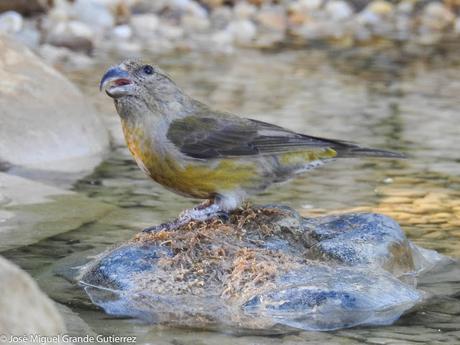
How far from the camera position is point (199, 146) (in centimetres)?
643

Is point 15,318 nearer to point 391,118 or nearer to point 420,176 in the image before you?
point 420,176

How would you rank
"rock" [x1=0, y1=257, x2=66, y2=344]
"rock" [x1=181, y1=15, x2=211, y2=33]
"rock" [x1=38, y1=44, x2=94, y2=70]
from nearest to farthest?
"rock" [x1=0, y1=257, x2=66, y2=344]
"rock" [x1=38, y1=44, x2=94, y2=70]
"rock" [x1=181, y1=15, x2=211, y2=33]

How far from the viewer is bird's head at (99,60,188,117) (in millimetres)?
6371

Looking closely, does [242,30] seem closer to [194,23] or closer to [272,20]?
[194,23]

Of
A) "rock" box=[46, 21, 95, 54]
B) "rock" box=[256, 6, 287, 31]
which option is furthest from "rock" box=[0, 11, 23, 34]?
"rock" box=[256, 6, 287, 31]

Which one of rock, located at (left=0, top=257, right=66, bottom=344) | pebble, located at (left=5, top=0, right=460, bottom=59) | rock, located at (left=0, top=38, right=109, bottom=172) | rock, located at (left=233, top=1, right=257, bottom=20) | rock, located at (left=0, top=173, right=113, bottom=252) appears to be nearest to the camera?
rock, located at (left=0, top=257, right=66, bottom=344)

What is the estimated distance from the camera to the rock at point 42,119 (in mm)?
9117

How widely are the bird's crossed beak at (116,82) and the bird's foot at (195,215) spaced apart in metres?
0.69

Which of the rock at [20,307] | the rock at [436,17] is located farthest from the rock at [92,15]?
the rock at [20,307]

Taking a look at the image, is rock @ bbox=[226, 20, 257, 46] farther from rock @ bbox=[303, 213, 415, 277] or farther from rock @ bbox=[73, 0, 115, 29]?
rock @ bbox=[303, 213, 415, 277]

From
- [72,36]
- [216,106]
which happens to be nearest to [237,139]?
[216,106]

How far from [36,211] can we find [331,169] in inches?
103

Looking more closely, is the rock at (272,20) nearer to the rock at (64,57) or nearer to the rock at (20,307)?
the rock at (64,57)

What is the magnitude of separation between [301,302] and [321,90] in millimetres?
6852
